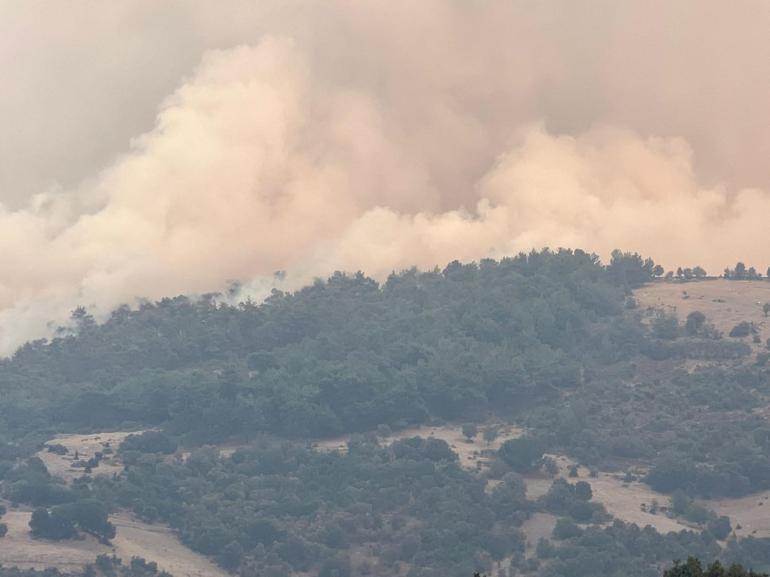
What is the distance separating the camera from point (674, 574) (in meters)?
147

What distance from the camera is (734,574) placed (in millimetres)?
147750

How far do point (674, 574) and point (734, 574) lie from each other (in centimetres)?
396
